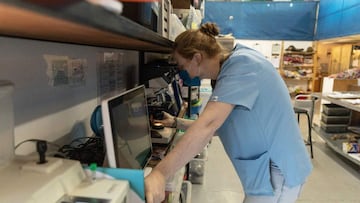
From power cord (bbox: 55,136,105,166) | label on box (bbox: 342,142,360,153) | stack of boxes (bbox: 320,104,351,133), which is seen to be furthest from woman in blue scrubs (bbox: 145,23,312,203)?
stack of boxes (bbox: 320,104,351,133)

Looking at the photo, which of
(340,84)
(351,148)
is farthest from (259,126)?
(340,84)

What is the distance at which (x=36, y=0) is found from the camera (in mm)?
290

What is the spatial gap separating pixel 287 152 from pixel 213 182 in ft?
5.90

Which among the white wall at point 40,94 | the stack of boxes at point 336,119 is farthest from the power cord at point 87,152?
the stack of boxes at point 336,119

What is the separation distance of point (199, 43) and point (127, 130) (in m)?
0.58

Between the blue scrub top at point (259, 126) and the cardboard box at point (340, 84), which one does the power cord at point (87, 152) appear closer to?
the blue scrub top at point (259, 126)

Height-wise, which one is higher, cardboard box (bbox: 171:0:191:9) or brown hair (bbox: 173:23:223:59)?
cardboard box (bbox: 171:0:191:9)

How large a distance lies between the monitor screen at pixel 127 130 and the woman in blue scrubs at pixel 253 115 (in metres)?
0.31

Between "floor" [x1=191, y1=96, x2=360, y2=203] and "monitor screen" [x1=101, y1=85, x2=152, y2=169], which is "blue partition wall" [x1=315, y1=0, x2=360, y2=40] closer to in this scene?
"floor" [x1=191, y1=96, x2=360, y2=203]

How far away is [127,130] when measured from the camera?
1016 millimetres

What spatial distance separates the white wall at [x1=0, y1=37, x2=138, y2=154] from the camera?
0.89 m

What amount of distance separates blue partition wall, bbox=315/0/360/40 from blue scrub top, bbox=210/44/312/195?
4343mm

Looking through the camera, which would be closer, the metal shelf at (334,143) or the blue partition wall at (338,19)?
the metal shelf at (334,143)

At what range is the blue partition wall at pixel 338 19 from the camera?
190 inches
